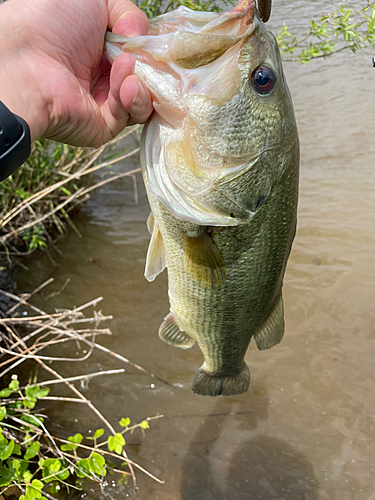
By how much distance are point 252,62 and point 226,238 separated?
0.54m

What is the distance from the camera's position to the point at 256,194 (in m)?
1.33

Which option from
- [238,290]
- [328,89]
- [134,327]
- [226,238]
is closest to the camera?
[226,238]

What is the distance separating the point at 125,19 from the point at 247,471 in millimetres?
2654

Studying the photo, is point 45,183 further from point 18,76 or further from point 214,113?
point 214,113

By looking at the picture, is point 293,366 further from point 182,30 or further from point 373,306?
point 182,30

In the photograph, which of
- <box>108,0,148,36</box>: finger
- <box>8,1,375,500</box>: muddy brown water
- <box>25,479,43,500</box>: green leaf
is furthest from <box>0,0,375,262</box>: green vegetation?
<box>108,0,148,36</box>: finger

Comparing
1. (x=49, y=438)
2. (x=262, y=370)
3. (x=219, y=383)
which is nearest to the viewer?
(x=219, y=383)

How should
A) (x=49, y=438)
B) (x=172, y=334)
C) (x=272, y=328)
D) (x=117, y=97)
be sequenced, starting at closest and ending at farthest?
(x=117, y=97), (x=272, y=328), (x=172, y=334), (x=49, y=438)

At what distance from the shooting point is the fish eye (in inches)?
48.6

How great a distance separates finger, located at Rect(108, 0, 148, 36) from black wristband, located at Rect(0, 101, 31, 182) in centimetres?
45

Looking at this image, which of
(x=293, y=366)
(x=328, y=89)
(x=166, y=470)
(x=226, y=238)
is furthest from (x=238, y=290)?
(x=328, y=89)

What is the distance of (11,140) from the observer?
1240mm

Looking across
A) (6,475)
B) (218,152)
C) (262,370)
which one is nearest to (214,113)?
(218,152)

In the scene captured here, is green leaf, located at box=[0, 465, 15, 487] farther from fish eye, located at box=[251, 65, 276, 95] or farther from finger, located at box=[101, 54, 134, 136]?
fish eye, located at box=[251, 65, 276, 95]
